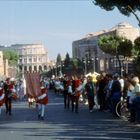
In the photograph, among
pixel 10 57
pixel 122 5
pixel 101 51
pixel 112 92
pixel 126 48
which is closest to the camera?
pixel 112 92

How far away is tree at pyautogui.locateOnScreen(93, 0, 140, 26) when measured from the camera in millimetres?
29623

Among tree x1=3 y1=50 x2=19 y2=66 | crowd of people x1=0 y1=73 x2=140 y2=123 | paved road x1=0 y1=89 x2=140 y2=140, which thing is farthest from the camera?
tree x1=3 y1=50 x2=19 y2=66

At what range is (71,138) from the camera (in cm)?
1472

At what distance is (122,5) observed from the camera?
98.3ft

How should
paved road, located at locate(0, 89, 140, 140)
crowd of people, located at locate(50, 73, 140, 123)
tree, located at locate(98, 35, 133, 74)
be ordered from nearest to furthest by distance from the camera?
paved road, located at locate(0, 89, 140, 140) → crowd of people, located at locate(50, 73, 140, 123) → tree, located at locate(98, 35, 133, 74)

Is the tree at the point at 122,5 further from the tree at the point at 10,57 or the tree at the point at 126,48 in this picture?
the tree at the point at 10,57

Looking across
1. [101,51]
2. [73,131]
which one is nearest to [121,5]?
[73,131]

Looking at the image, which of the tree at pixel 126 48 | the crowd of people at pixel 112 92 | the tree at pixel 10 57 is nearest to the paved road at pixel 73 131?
the crowd of people at pixel 112 92

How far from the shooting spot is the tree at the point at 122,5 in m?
29.6

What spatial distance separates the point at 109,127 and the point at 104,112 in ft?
27.7

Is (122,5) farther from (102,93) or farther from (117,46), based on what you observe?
(117,46)

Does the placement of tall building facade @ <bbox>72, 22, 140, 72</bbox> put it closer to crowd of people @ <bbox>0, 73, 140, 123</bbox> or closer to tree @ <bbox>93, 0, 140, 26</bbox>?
tree @ <bbox>93, 0, 140, 26</bbox>

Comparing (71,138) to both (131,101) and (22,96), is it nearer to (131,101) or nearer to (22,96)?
(131,101)

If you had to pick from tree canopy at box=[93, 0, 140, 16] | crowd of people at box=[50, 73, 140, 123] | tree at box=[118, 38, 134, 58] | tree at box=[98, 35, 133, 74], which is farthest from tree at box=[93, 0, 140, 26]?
tree at box=[118, 38, 134, 58]
